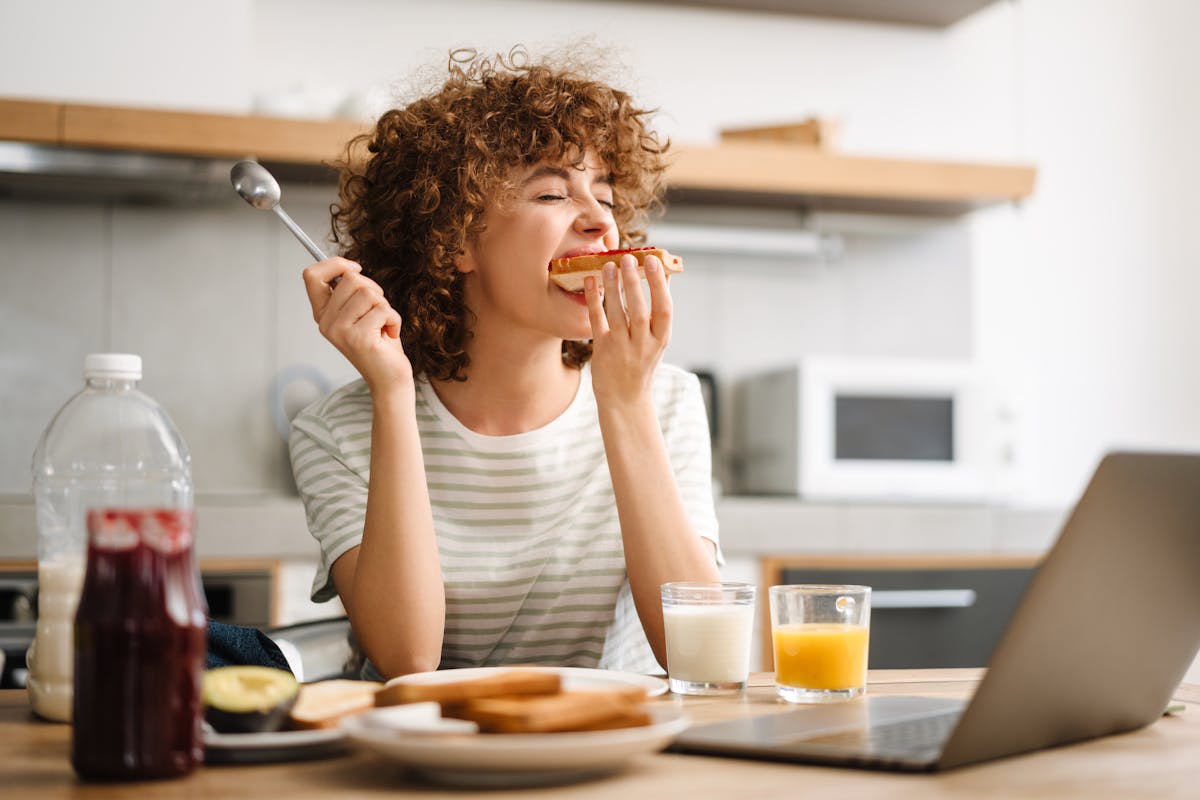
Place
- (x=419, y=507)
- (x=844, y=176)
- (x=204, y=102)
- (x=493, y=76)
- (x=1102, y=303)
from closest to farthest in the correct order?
1. (x=419, y=507)
2. (x=493, y=76)
3. (x=204, y=102)
4. (x=844, y=176)
5. (x=1102, y=303)

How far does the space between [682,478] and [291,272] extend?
6.80ft

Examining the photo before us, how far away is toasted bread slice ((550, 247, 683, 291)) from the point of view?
156 cm

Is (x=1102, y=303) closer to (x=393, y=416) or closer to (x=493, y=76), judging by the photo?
(x=493, y=76)

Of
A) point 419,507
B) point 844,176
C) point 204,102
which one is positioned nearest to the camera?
point 419,507

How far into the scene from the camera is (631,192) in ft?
6.20

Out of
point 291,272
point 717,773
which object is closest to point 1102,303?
point 291,272

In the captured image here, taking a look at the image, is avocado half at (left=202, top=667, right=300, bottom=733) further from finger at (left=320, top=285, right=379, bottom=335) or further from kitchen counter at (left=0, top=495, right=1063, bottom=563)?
kitchen counter at (left=0, top=495, right=1063, bottom=563)

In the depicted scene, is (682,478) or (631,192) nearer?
(682,478)

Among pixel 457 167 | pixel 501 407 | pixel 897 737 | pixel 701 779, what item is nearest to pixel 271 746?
pixel 701 779

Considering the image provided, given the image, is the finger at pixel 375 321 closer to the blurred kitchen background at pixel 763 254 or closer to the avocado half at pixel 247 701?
the avocado half at pixel 247 701

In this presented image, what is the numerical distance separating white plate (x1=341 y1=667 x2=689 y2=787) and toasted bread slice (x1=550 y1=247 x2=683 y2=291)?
85 centimetres

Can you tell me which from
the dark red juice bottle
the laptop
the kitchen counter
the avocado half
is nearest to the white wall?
the kitchen counter

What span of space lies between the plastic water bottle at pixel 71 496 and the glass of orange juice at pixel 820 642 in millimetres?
510

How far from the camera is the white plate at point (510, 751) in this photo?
0.71 m
